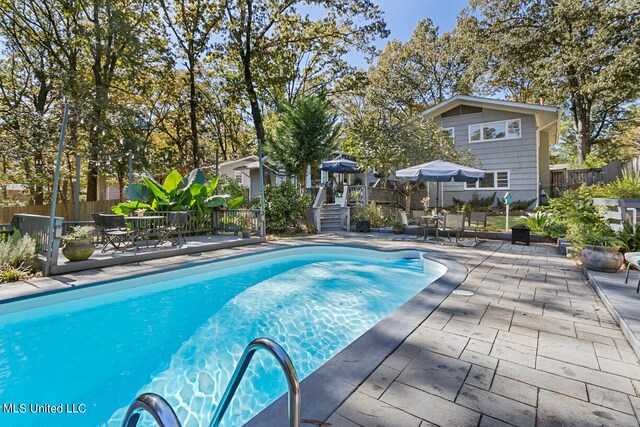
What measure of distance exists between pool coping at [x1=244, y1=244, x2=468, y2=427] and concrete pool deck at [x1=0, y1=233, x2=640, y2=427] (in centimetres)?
4

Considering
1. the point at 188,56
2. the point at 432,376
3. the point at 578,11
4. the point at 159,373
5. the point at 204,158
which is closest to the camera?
the point at 432,376

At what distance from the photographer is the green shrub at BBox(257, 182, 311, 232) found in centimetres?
1252

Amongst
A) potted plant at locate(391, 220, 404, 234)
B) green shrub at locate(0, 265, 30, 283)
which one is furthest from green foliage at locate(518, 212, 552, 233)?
green shrub at locate(0, 265, 30, 283)

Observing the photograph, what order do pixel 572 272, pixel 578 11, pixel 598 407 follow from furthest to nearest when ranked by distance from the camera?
pixel 578 11 → pixel 572 272 → pixel 598 407

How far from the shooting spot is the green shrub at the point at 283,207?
1252cm

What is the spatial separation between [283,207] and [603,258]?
9857 millimetres

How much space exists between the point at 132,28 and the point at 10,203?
1436 cm

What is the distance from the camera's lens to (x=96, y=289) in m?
5.24

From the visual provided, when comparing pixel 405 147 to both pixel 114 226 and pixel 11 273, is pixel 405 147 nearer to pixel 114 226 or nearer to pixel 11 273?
pixel 114 226

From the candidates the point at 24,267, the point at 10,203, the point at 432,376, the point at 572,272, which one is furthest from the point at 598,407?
the point at 10,203

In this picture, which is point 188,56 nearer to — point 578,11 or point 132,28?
point 132,28

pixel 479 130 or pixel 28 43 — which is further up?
pixel 28 43

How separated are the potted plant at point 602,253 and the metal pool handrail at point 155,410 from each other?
6.69 m

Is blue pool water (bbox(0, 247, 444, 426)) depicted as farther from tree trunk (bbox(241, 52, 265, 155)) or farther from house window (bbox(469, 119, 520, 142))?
house window (bbox(469, 119, 520, 142))
